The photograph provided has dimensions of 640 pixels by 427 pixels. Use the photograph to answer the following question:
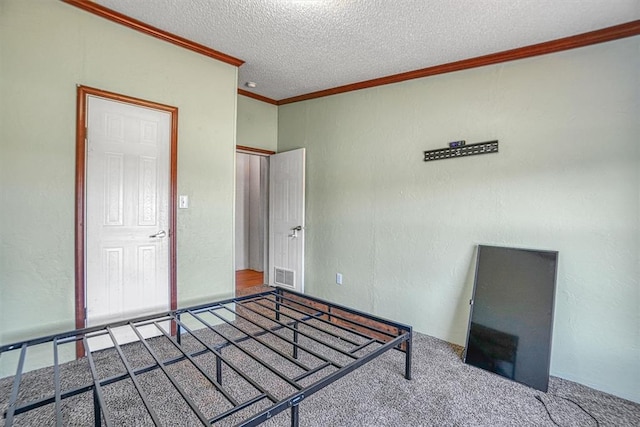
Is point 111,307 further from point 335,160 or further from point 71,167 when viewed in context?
point 335,160

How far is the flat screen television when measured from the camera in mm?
2258

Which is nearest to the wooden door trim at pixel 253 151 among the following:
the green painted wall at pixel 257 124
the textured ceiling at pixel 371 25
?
the green painted wall at pixel 257 124

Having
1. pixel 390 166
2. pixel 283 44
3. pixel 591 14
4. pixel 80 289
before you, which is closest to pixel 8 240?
pixel 80 289

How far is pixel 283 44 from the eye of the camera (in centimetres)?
268

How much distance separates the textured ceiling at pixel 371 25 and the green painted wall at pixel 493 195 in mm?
259

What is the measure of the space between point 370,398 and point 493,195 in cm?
192

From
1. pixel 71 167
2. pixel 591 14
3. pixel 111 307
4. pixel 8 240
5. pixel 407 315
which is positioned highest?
pixel 591 14

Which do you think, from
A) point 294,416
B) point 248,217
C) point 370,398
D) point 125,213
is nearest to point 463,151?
point 370,398

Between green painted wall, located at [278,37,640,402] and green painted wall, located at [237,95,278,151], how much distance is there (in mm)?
650

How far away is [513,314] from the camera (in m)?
2.41

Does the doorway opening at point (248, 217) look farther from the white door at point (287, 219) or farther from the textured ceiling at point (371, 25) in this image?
the textured ceiling at point (371, 25)

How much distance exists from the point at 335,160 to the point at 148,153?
201 centimetres

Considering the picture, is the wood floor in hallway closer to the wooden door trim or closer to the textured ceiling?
the wooden door trim

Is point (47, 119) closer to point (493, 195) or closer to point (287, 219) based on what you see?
point (287, 219)
